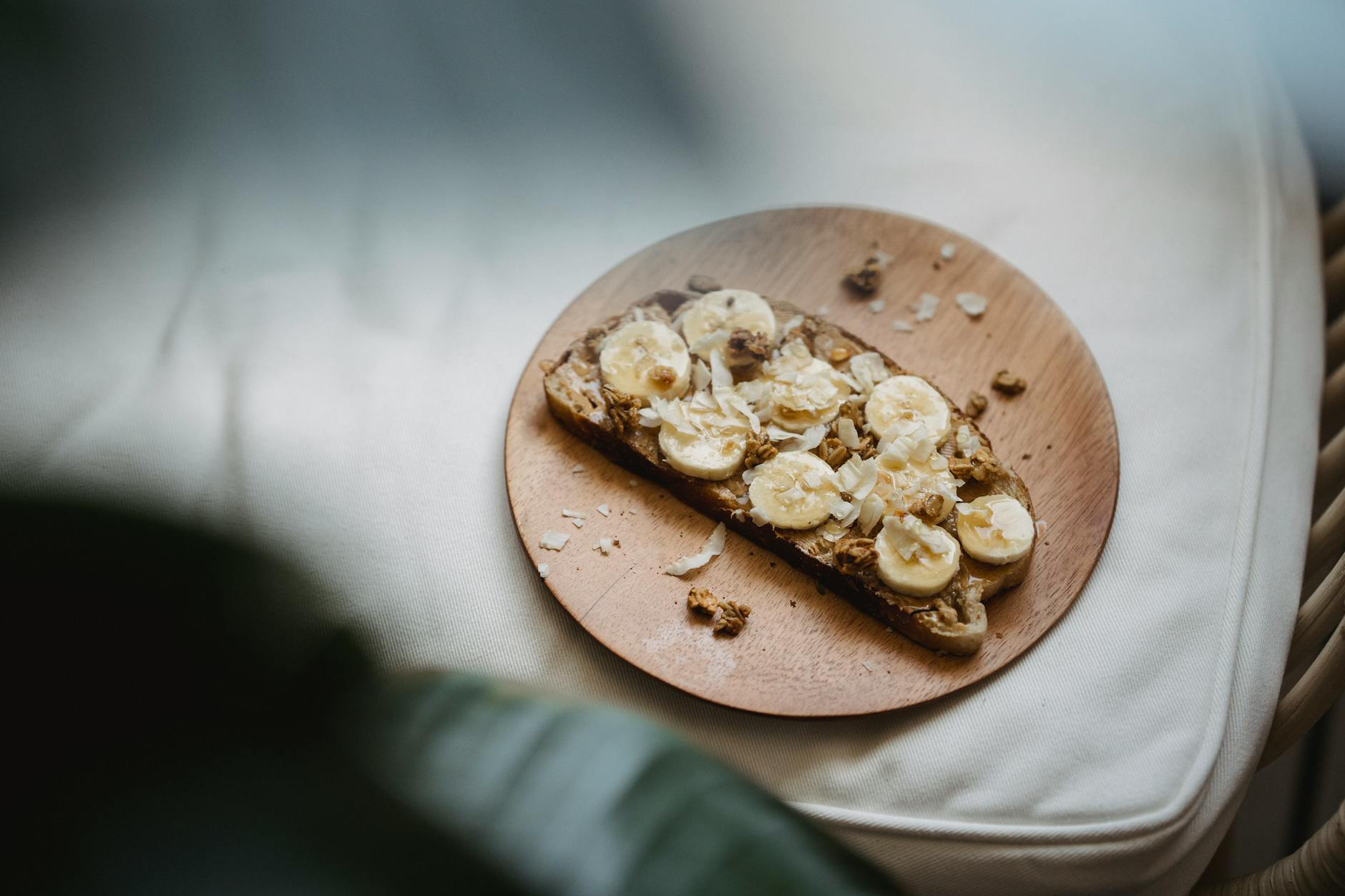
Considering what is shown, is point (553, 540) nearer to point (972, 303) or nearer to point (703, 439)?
point (703, 439)

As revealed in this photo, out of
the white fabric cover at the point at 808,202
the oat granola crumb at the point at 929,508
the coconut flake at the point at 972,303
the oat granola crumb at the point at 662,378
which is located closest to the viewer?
the white fabric cover at the point at 808,202

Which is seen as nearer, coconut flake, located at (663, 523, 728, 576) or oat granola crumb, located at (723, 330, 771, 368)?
coconut flake, located at (663, 523, 728, 576)

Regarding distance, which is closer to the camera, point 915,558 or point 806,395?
point 915,558

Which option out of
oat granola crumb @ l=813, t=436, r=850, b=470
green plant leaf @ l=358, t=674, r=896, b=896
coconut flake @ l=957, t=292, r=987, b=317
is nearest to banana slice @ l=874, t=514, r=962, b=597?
oat granola crumb @ l=813, t=436, r=850, b=470

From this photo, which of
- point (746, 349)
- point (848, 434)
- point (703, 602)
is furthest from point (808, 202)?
point (703, 602)

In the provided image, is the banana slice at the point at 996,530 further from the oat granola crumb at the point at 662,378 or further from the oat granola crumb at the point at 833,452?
the oat granola crumb at the point at 662,378

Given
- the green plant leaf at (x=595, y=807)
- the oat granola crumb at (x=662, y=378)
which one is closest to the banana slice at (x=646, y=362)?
the oat granola crumb at (x=662, y=378)

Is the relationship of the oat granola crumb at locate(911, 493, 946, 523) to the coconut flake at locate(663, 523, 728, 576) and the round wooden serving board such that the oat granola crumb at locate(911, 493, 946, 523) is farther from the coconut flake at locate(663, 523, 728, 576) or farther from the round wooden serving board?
the coconut flake at locate(663, 523, 728, 576)
